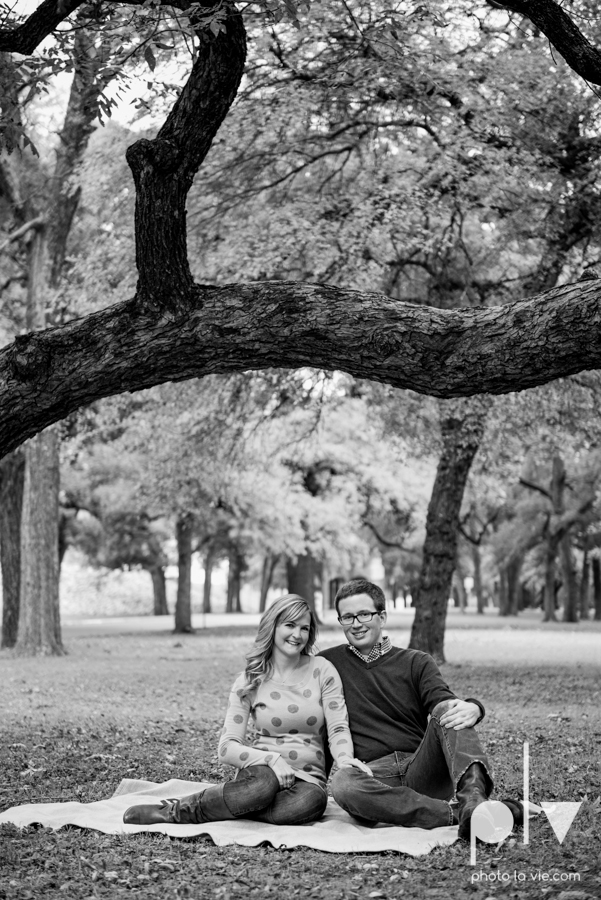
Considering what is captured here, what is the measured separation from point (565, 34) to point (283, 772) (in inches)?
202

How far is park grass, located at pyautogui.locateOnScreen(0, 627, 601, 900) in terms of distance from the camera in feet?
14.5

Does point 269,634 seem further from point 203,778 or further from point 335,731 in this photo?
point 203,778

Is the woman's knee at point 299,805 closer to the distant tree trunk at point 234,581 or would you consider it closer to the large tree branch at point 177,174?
the large tree branch at point 177,174

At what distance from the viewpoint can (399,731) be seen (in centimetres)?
566

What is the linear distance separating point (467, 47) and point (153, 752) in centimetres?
1006

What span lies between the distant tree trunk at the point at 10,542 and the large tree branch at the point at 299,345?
55.4 ft

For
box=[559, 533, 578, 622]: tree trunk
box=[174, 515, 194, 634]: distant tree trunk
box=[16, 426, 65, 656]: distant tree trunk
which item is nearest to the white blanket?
box=[16, 426, 65, 656]: distant tree trunk

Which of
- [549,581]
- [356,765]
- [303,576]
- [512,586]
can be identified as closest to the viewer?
[356,765]

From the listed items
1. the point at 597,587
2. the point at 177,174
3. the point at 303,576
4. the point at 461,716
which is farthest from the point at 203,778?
the point at 597,587

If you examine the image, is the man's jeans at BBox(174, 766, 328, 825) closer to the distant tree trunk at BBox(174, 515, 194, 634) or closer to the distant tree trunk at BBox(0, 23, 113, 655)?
the distant tree trunk at BBox(0, 23, 113, 655)

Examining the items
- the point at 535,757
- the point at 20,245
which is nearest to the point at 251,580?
the point at 20,245

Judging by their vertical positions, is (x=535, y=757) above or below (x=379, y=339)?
below

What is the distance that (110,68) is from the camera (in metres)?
6.70

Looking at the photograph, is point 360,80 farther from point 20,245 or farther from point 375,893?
point 20,245
